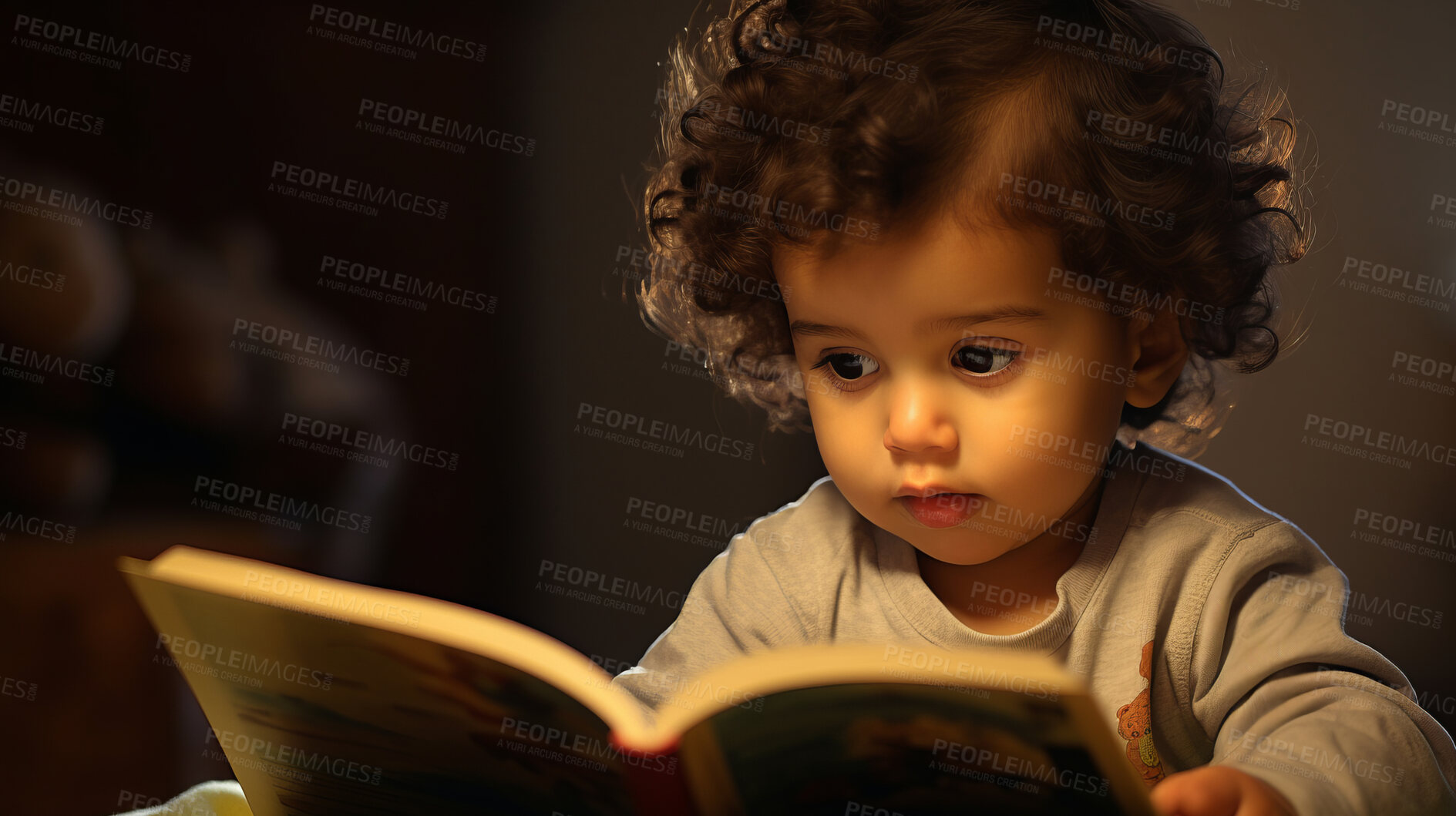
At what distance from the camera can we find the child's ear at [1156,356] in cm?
88

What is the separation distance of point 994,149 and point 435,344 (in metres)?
1.17

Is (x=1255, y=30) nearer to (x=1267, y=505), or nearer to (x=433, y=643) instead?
(x=1267, y=505)

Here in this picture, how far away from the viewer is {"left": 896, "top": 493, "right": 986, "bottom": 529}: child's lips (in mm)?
815

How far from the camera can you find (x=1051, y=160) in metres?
0.79
